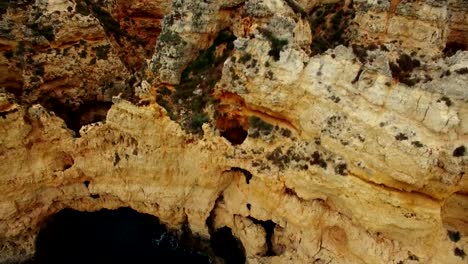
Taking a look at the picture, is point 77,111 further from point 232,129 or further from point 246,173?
point 246,173

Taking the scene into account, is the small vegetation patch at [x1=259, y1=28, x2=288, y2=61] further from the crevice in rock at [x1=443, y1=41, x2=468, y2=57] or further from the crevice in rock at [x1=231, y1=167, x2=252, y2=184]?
the crevice in rock at [x1=443, y1=41, x2=468, y2=57]

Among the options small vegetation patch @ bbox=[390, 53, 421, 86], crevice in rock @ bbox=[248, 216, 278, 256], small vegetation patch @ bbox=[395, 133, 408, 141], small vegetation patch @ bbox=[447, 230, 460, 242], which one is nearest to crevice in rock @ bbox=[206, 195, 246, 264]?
crevice in rock @ bbox=[248, 216, 278, 256]

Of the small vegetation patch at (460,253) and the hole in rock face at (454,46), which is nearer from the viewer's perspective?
the small vegetation patch at (460,253)

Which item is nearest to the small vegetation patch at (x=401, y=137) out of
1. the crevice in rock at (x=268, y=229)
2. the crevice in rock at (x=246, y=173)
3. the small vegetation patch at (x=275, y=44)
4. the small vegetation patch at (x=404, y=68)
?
the small vegetation patch at (x=404, y=68)

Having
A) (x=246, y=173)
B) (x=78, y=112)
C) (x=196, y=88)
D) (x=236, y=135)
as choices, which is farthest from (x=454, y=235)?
(x=78, y=112)

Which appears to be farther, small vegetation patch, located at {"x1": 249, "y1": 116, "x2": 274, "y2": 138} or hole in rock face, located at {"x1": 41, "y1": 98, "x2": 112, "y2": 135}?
hole in rock face, located at {"x1": 41, "y1": 98, "x2": 112, "y2": 135}

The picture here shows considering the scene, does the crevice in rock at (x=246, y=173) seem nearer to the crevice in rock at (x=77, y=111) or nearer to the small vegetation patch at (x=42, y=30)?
the crevice in rock at (x=77, y=111)

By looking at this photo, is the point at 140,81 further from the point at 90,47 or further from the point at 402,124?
the point at 402,124

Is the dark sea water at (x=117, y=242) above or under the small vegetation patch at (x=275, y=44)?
under
